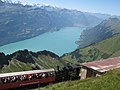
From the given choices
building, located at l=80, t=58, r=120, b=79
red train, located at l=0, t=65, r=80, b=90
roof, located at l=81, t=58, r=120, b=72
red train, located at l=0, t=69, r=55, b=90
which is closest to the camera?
red train, located at l=0, t=69, r=55, b=90

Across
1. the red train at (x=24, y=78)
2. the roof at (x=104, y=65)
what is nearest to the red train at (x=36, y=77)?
the red train at (x=24, y=78)

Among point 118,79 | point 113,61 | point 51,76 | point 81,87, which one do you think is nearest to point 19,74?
point 51,76

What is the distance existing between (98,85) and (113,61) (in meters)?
23.4

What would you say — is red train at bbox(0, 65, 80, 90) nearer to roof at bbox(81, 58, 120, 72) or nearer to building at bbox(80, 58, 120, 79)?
building at bbox(80, 58, 120, 79)

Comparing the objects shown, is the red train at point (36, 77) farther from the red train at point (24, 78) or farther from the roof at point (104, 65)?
the roof at point (104, 65)

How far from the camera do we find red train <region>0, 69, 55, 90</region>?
42.2 m

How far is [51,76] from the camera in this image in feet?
159

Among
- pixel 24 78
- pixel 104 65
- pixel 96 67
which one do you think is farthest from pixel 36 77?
pixel 104 65

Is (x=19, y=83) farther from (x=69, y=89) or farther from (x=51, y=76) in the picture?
(x=69, y=89)

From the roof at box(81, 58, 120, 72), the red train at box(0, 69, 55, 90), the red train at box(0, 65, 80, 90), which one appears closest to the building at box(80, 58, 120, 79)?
the roof at box(81, 58, 120, 72)

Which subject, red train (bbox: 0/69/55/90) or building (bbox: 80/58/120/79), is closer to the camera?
red train (bbox: 0/69/55/90)

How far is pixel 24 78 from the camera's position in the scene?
1762 inches

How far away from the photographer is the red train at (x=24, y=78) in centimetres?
4218

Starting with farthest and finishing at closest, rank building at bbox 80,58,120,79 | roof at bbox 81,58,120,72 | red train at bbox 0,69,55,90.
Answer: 1. roof at bbox 81,58,120,72
2. building at bbox 80,58,120,79
3. red train at bbox 0,69,55,90
